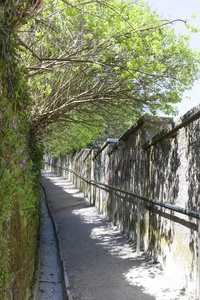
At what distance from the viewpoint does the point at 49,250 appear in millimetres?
7301

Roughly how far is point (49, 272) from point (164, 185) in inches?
115

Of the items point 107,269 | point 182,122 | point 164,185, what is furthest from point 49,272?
point 182,122

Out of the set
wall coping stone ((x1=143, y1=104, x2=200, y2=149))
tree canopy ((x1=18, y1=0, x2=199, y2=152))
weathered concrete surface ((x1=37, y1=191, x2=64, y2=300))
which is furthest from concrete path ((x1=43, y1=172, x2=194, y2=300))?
tree canopy ((x1=18, y1=0, x2=199, y2=152))

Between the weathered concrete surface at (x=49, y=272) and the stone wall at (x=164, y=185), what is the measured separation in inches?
76.1

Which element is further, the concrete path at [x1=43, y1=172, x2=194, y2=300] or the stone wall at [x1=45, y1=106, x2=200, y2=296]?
the concrete path at [x1=43, y1=172, x2=194, y2=300]

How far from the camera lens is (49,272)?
584 centimetres

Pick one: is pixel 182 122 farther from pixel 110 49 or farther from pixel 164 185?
pixel 110 49

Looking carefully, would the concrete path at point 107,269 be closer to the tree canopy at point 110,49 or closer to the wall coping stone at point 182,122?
the wall coping stone at point 182,122

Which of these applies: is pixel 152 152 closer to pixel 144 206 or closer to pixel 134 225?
pixel 144 206

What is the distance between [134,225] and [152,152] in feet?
6.87

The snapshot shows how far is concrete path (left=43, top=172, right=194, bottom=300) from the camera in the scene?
15.0 feet

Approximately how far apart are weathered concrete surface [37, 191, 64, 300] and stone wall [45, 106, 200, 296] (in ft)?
6.34

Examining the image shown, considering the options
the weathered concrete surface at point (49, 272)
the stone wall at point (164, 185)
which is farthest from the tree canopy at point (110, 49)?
the weathered concrete surface at point (49, 272)

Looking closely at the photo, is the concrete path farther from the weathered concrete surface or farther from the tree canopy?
the tree canopy
